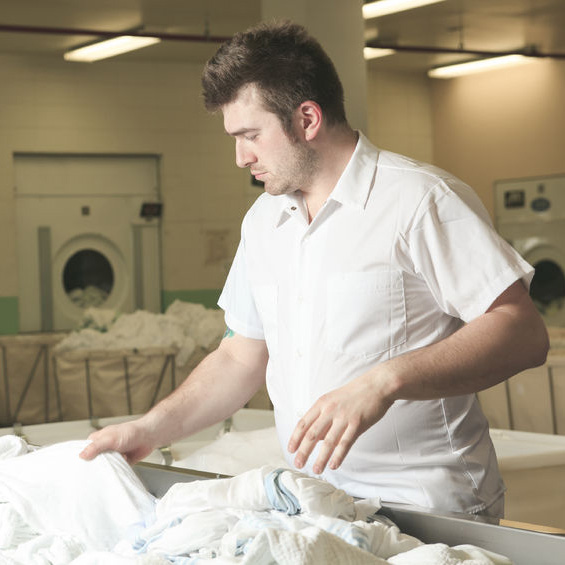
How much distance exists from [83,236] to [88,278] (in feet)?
1.11

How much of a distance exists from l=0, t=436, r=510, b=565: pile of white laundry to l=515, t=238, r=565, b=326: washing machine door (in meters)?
6.04

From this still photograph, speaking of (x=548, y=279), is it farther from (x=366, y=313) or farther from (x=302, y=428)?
(x=302, y=428)

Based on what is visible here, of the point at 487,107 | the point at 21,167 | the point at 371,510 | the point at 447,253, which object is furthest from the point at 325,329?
the point at 487,107

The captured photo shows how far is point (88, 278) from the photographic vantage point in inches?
269

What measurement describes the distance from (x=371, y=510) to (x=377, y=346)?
37cm

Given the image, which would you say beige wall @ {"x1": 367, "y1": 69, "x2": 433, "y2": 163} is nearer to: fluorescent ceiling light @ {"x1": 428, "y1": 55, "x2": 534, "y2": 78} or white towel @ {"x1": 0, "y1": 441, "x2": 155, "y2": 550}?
fluorescent ceiling light @ {"x1": 428, "y1": 55, "x2": 534, "y2": 78}

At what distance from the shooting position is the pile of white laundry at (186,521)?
3.11 feet

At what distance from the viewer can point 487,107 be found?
24.9 feet

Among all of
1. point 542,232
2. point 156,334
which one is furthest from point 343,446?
point 542,232

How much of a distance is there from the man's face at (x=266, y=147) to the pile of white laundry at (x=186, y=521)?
1.73 feet

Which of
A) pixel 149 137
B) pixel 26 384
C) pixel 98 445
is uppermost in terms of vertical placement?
pixel 149 137

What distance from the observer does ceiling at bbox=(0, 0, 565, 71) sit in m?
5.62

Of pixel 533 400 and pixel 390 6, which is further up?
pixel 390 6

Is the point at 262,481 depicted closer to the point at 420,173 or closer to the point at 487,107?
the point at 420,173
